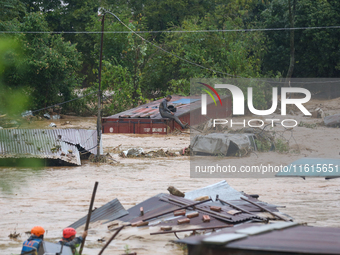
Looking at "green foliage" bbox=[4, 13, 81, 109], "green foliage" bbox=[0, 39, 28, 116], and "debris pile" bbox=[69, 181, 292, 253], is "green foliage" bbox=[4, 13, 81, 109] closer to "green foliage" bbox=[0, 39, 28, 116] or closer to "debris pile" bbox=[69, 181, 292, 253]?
"debris pile" bbox=[69, 181, 292, 253]

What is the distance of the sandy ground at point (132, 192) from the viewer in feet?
25.5

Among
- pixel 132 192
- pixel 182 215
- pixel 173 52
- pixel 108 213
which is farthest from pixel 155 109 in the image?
pixel 182 215

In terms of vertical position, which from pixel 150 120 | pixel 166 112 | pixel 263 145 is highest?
pixel 166 112

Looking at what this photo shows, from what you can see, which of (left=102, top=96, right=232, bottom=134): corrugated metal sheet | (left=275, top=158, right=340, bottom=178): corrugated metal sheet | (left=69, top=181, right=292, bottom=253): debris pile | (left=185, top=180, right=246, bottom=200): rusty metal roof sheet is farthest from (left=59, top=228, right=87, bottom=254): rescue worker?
(left=102, top=96, right=232, bottom=134): corrugated metal sheet

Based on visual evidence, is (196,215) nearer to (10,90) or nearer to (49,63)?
(10,90)

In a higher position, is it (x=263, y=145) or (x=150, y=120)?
(x=150, y=120)

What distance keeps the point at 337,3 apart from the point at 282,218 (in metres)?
33.2

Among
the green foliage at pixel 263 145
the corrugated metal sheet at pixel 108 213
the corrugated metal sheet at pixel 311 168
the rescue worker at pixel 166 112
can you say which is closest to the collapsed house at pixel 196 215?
the corrugated metal sheet at pixel 108 213

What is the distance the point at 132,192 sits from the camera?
12.3m

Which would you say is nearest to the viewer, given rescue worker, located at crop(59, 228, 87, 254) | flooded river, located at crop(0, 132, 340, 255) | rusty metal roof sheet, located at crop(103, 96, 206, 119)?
rescue worker, located at crop(59, 228, 87, 254)

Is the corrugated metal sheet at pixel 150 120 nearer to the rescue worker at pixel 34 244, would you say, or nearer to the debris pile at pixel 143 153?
the debris pile at pixel 143 153

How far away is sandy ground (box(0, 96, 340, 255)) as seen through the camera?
7770 mm

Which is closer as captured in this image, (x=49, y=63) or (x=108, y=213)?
(x=108, y=213)

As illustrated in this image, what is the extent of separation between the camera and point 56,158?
1546 centimetres
